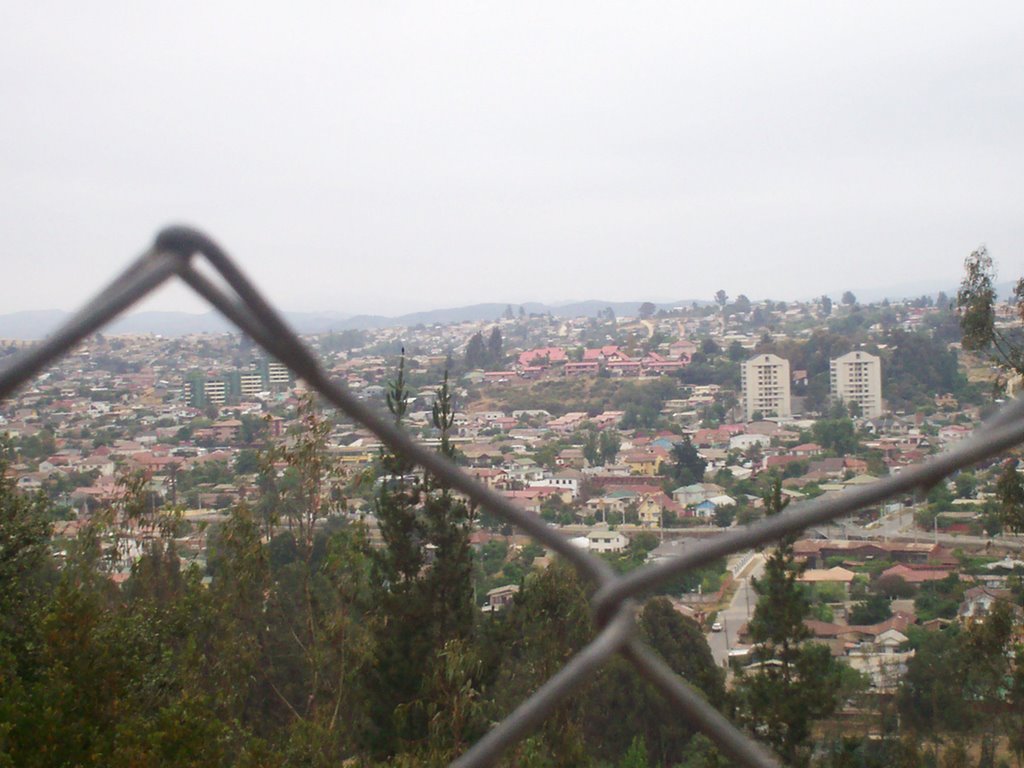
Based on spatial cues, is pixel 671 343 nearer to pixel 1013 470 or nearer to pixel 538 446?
pixel 538 446

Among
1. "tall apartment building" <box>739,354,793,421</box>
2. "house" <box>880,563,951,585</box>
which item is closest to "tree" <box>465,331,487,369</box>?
"tall apartment building" <box>739,354,793,421</box>

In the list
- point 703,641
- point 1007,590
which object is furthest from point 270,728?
point 1007,590

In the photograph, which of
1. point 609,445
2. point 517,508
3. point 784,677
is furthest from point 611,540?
point 609,445

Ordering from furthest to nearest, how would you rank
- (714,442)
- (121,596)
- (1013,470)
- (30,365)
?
1. (714,442)
2. (121,596)
3. (1013,470)
4. (30,365)

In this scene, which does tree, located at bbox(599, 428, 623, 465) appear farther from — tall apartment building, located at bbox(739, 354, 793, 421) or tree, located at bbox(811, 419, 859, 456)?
tall apartment building, located at bbox(739, 354, 793, 421)

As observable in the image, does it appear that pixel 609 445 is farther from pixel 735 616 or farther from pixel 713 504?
pixel 713 504
